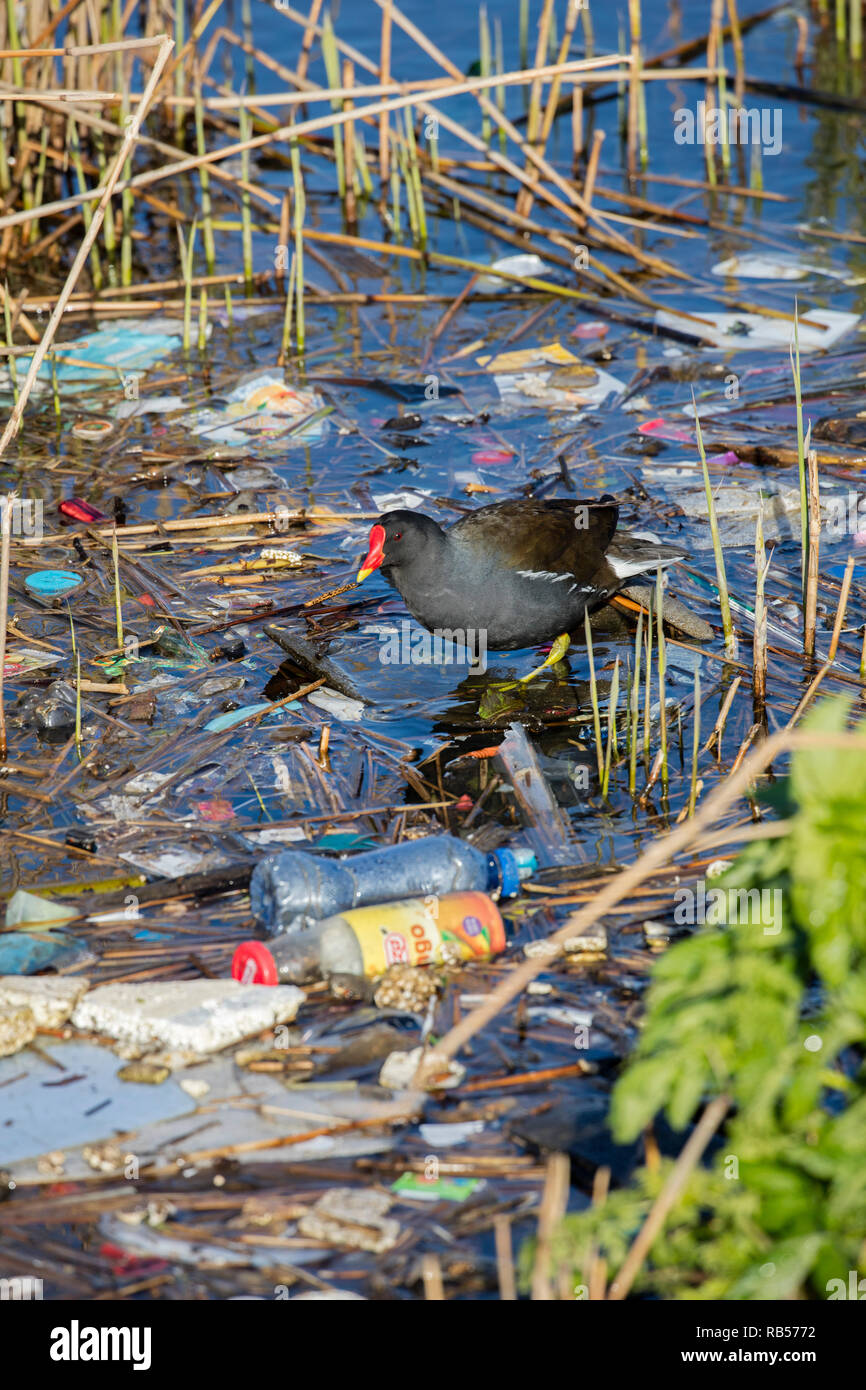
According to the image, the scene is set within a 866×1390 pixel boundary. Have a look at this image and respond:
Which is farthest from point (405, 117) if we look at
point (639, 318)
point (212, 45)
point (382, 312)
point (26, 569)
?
point (26, 569)

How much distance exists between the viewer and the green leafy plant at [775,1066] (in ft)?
6.35

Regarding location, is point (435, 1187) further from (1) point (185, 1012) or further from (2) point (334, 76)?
(2) point (334, 76)

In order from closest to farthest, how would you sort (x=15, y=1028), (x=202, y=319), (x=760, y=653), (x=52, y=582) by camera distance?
(x=15, y=1028)
(x=760, y=653)
(x=52, y=582)
(x=202, y=319)

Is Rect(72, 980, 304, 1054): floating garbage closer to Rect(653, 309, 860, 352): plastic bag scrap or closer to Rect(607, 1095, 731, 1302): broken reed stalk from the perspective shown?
Rect(607, 1095, 731, 1302): broken reed stalk

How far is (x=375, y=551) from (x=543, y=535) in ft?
1.82

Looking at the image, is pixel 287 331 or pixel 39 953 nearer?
pixel 39 953

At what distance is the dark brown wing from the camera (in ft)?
14.8

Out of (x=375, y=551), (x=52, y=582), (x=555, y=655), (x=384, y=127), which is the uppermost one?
(x=384, y=127)

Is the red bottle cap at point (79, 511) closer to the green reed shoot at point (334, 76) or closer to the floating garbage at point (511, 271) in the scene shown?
the floating garbage at point (511, 271)

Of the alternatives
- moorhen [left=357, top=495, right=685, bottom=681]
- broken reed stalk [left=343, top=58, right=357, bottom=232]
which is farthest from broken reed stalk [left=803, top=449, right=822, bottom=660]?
broken reed stalk [left=343, top=58, right=357, bottom=232]

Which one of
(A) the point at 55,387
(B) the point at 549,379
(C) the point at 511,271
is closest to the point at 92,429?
(A) the point at 55,387

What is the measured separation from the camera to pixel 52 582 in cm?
503

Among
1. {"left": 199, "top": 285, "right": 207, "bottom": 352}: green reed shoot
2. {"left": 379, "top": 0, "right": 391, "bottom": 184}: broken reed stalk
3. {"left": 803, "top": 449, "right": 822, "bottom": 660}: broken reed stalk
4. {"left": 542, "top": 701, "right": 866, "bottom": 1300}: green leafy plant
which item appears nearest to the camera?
{"left": 542, "top": 701, "right": 866, "bottom": 1300}: green leafy plant

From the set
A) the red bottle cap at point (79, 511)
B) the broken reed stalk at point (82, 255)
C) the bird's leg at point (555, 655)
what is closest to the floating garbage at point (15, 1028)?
the broken reed stalk at point (82, 255)
